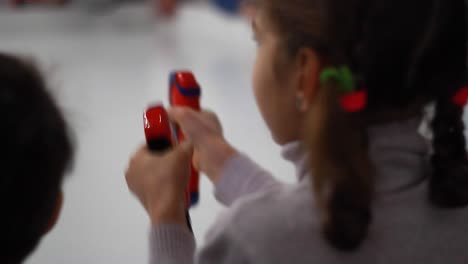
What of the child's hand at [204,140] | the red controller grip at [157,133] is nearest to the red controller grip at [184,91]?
the child's hand at [204,140]

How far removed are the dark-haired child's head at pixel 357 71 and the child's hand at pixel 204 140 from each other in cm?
17

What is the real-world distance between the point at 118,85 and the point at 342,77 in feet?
3.07

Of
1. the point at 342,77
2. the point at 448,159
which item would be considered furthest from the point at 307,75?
the point at 448,159

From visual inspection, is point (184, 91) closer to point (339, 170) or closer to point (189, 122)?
point (189, 122)

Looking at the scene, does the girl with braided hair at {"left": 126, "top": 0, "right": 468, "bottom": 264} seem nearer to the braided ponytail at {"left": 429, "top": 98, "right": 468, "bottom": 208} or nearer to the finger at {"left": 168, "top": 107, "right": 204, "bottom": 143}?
the braided ponytail at {"left": 429, "top": 98, "right": 468, "bottom": 208}

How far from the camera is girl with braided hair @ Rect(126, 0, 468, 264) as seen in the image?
0.35 m

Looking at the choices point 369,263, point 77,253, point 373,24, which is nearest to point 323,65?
point 373,24

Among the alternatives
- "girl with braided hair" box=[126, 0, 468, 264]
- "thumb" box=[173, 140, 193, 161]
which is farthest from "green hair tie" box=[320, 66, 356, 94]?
"thumb" box=[173, 140, 193, 161]

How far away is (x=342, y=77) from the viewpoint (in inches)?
13.4

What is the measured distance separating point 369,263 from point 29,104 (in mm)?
266

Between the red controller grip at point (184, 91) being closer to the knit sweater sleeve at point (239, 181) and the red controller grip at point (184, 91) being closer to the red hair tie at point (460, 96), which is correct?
the knit sweater sleeve at point (239, 181)

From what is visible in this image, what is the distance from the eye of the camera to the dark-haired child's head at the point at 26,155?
36 centimetres

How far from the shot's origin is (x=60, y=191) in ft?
1.38

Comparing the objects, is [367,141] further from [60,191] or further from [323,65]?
[60,191]
